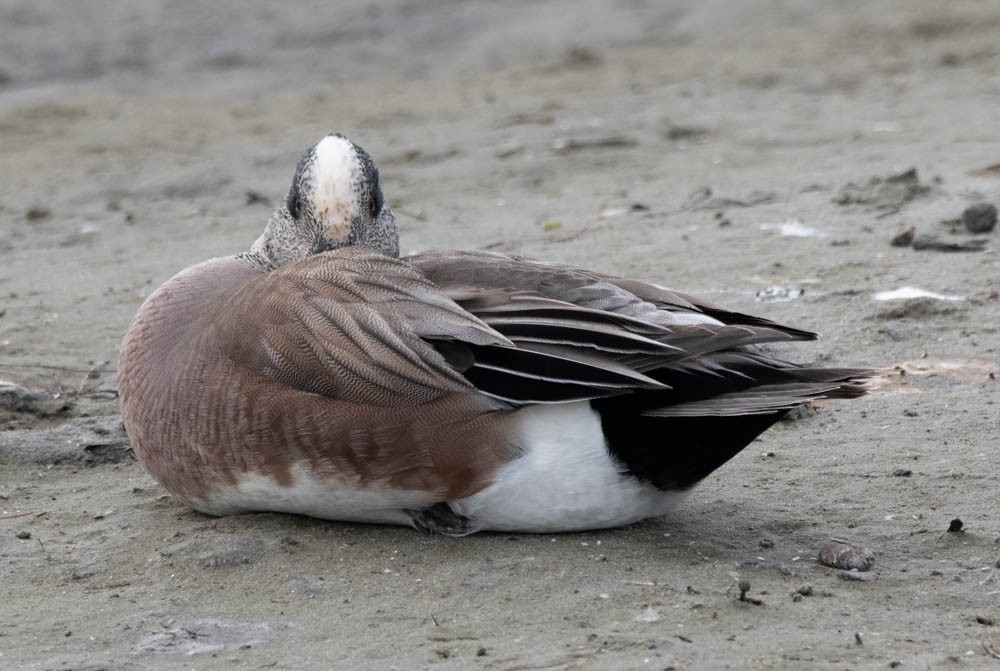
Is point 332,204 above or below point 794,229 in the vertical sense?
above

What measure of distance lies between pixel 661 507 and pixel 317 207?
4.80ft

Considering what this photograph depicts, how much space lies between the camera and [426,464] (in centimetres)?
320

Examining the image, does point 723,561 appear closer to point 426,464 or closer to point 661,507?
point 661,507

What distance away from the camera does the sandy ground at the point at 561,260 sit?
2.87 meters

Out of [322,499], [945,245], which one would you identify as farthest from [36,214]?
[322,499]

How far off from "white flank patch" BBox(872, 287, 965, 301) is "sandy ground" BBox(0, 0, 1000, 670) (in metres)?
0.05

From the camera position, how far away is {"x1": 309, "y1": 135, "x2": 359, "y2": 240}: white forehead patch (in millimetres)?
4227

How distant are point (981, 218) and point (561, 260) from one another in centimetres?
164

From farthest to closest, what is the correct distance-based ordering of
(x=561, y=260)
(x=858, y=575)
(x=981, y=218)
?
(x=561, y=260) < (x=981, y=218) < (x=858, y=575)

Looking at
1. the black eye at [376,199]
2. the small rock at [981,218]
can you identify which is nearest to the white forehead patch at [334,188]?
the black eye at [376,199]

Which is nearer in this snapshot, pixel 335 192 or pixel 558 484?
pixel 558 484

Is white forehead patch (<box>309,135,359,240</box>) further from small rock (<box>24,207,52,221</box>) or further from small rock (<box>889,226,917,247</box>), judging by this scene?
small rock (<box>24,207,52,221</box>)

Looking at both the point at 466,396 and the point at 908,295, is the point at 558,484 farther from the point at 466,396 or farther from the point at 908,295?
the point at 908,295

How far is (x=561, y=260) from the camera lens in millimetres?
5859
